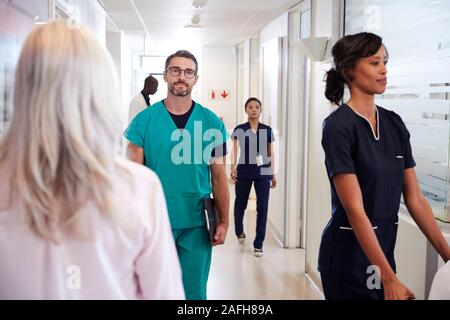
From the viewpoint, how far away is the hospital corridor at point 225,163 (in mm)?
880

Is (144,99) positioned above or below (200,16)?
below

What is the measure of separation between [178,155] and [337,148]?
851 millimetres

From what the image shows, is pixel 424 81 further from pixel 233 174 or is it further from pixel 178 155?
pixel 233 174

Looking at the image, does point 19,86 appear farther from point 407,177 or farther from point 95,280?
point 407,177

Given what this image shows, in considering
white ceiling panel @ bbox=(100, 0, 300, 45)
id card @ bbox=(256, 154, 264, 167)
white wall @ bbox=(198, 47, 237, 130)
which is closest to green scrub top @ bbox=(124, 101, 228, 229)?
id card @ bbox=(256, 154, 264, 167)

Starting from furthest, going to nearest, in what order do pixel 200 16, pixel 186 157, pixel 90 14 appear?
1. pixel 200 16
2. pixel 90 14
3. pixel 186 157

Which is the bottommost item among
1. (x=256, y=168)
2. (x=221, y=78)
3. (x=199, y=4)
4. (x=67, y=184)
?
(x=256, y=168)

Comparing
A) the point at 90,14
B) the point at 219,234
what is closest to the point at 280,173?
the point at 90,14

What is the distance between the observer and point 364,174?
5.46 ft

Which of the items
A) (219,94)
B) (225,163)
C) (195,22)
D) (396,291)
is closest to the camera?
(396,291)

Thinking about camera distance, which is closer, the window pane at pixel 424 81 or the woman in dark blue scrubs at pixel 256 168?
the window pane at pixel 424 81

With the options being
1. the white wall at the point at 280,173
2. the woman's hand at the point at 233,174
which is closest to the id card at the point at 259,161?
the woman's hand at the point at 233,174

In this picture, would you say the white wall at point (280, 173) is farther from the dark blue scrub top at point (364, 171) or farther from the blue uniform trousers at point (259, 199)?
the dark blue scrub top at point (364, 171)
